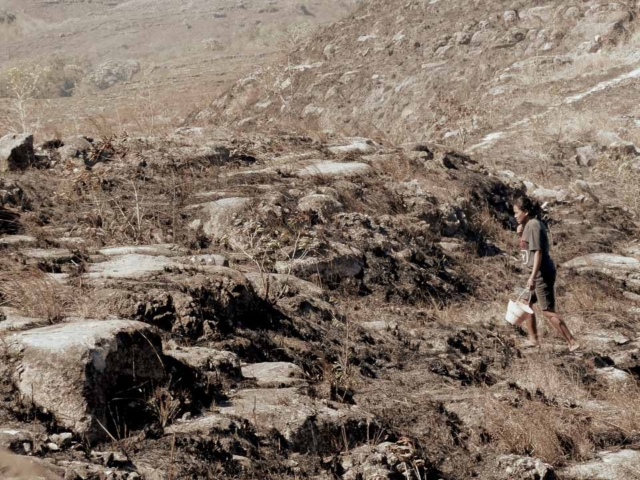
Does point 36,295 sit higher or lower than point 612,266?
higher

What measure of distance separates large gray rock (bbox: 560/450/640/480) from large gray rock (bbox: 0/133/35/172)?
637 centimetres

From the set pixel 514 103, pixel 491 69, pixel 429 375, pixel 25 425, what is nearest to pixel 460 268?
pixel 429 375

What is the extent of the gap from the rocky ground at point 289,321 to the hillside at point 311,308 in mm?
18

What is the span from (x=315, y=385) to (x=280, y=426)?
631 mm

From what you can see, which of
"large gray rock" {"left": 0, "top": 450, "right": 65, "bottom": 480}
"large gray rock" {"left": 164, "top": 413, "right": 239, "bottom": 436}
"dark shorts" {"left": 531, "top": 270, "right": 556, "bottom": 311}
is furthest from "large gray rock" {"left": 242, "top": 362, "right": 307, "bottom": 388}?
"dark shorts" {"left": 531, "top": 270, "right": 556, "bottom": 311}

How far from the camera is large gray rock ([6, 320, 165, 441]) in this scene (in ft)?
9.82

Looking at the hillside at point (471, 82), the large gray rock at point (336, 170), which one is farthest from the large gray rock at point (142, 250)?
the hillside at point (471, 82)

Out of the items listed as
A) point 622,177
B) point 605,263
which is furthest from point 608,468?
point 622,177

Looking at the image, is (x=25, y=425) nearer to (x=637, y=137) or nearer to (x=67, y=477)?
(x=67, y=477)

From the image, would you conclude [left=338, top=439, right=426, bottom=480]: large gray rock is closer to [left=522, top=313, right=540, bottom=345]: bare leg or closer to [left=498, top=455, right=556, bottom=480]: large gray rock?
[left=498, top=455, right=556, bottom=480]: large gray rock

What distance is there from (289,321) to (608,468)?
2.39m

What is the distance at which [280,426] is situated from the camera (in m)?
3.46

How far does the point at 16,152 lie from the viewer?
7.50m

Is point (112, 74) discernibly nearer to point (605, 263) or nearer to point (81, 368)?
point (605, 263)
